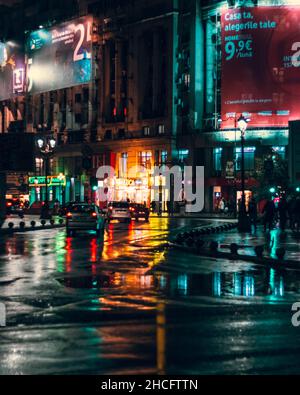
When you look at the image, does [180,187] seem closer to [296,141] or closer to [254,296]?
[296,141]

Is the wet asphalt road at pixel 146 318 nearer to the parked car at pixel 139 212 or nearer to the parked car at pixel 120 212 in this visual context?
the parked car at pixel 120 212

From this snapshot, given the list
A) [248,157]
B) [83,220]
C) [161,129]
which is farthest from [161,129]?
[83,220]

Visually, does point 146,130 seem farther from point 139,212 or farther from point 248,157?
point 139,212

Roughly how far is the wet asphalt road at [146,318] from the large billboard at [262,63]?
2041 inches

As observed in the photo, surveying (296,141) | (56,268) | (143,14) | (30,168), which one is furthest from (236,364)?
(143,14)

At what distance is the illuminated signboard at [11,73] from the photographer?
81312mm

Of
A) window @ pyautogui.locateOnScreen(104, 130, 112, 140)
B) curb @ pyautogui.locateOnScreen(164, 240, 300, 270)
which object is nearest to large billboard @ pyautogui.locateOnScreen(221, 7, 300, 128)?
window @ pyautogui.locateOnScreen(104, 130, 112, 140)

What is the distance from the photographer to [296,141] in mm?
32094

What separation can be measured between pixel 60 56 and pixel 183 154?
1773 centimetres

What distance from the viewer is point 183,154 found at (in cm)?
8075

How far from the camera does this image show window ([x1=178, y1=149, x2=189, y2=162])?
263ft

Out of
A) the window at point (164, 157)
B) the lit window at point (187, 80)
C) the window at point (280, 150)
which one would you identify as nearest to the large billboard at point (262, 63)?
the window at point (280, 150)
